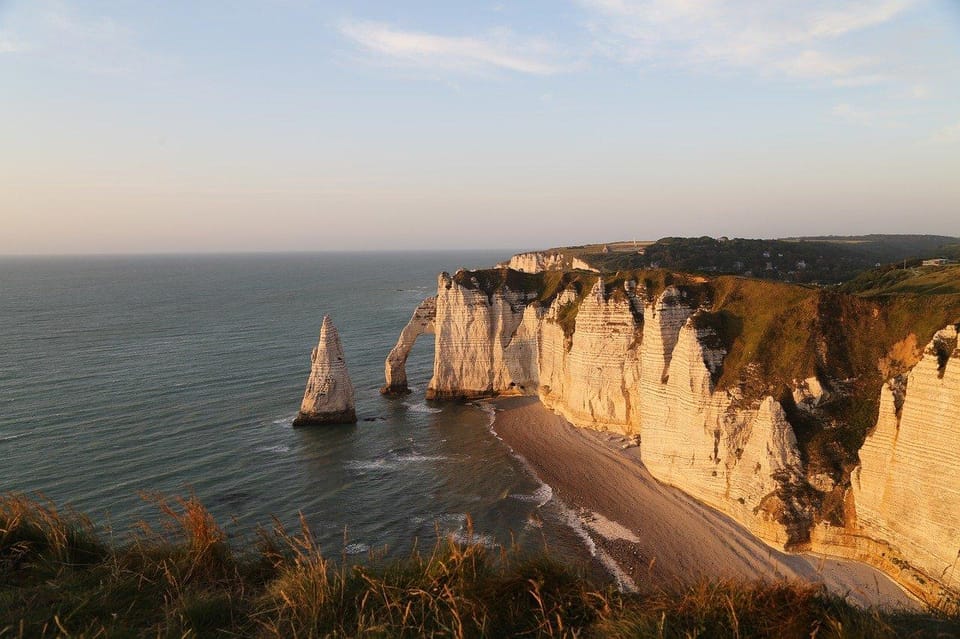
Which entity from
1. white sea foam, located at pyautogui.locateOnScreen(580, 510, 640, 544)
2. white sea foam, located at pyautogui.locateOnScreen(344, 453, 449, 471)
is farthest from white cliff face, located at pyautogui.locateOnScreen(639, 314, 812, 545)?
white sea foam, located at pyautogui.locateOnScreen(344, 453, 449, 471)

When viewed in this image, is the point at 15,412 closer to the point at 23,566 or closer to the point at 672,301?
the point at 23,566

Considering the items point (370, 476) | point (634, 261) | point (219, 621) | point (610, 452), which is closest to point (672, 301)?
point (610, 452)

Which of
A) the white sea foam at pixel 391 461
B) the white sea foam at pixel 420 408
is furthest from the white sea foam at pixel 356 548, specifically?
the white sea foam at pixel 420 408

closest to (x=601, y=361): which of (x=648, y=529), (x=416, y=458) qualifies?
(x=648, y=529)

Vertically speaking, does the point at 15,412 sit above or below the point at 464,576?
below

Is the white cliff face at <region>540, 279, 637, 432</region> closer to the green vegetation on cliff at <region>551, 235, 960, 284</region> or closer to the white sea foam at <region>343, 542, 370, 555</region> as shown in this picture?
the white sea foam at <region>343, 542, 370, 555</region>
